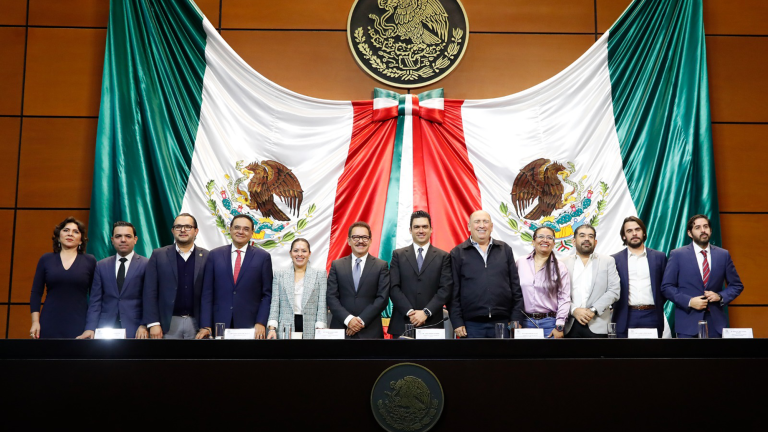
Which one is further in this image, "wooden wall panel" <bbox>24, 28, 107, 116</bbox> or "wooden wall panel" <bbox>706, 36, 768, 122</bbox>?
"wooden wall panel" <bbox>706, 36, 768, 122</bbox>

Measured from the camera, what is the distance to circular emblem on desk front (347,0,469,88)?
446cm

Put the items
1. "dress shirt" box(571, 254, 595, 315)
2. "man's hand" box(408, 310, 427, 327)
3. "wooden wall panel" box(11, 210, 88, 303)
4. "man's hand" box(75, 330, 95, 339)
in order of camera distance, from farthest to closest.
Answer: "wooden wall panel" box(11, 210, 88, 303), "dress shirt" box(571, 254, 595, 315), "man's hand" box(75, 330, 95, 339), "man's hand" box(408, 310, 427, 327)

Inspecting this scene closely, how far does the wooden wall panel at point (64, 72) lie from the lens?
14.4ft

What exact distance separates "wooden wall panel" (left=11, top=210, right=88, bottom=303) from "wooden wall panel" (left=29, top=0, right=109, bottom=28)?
4.68 ft

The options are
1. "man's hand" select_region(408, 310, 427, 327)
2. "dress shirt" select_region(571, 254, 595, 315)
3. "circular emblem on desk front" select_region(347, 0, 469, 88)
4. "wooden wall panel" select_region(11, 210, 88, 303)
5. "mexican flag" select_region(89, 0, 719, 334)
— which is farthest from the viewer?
"circular emblem on desk front" select_region(347, 0, 469, 88)

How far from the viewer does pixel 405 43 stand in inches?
176

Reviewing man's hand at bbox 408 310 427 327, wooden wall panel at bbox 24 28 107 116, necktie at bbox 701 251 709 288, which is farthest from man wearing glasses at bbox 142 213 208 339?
necktie at bbox 701 251 709 288

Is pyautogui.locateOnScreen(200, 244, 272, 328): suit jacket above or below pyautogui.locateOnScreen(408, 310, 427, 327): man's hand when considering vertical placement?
above

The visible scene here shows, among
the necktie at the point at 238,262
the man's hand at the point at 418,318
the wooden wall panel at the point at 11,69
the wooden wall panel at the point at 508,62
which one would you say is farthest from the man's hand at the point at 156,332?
the wooden wall panel at the point at 508,62

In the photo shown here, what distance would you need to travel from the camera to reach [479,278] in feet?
10.4
